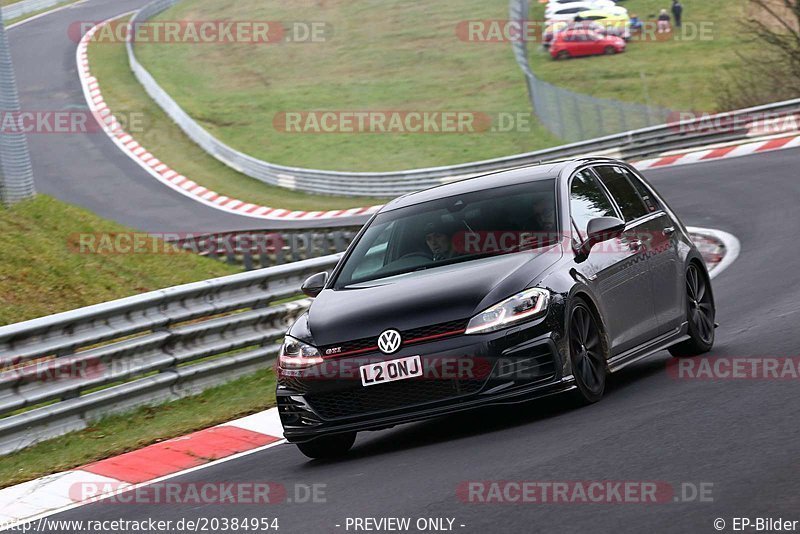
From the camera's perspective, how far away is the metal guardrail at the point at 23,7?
69562mm

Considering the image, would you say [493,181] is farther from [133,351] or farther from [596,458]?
[133,351]

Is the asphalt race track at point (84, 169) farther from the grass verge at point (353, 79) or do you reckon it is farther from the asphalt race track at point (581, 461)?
the asphalt race track at point (581, 461)

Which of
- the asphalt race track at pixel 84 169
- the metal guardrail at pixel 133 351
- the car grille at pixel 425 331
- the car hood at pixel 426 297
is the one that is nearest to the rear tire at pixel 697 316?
the car hood at pixel 426 297

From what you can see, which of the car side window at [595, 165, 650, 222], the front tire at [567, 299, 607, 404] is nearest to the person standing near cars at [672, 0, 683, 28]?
the car side window at [595, 165, 650, 222]

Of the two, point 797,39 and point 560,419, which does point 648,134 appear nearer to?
point 797,39

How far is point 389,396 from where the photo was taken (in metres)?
7.49

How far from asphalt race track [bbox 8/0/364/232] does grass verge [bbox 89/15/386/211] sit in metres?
1.11

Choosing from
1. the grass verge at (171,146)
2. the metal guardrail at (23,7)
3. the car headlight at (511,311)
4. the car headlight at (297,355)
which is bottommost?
the grass verge at (171,146)

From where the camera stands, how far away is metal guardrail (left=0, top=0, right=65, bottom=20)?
6956 centimetres

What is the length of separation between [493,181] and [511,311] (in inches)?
65.6

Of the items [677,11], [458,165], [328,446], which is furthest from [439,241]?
[677,11]

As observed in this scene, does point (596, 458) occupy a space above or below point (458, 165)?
above

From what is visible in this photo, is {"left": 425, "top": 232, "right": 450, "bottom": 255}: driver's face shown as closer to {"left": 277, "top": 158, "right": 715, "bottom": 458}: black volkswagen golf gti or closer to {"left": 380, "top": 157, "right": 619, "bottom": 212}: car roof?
{"left": 277, "top": 158, "right": 715, "bottom": 458}: black volkswagen golf gti

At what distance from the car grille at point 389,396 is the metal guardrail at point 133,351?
2736 millimetres
